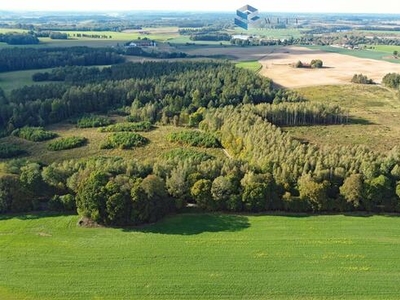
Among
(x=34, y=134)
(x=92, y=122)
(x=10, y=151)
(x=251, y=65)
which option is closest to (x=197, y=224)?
(x=10, y=151)

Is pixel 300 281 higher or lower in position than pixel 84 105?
lower

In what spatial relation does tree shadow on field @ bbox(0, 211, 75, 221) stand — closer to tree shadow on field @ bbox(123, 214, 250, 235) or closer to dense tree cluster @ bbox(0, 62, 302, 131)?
tree shadow on field @ bbox(123, 214, 250, 235)

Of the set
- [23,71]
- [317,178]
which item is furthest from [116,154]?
[23,71]

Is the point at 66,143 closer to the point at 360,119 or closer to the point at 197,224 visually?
the point at 197,224

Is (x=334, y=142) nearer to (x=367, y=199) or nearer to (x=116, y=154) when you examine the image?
(x=367, y=199)

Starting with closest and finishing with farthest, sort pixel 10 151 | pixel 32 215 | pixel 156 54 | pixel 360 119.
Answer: pixel 32 215 → pixel 10 151 → pixel 360 119 → pixel 156 54

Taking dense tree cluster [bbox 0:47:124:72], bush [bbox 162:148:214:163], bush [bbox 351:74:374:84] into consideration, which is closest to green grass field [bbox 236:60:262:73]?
bush [bbox 351:74:374:84]
